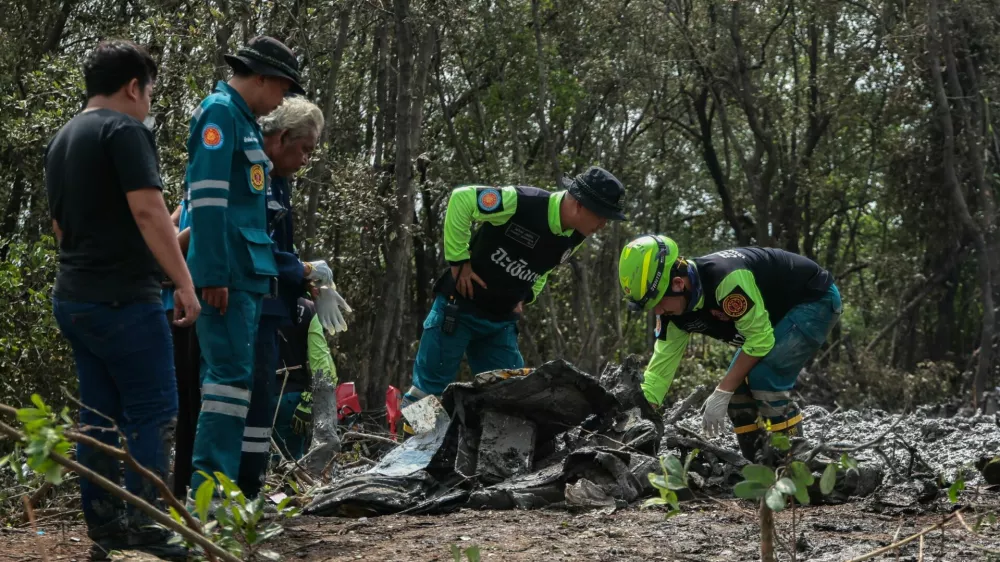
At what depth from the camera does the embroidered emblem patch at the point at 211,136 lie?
14.5ft

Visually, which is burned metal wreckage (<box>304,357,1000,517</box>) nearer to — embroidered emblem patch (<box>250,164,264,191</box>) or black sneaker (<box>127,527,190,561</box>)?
black sneaker (<box>127,527,190,561</box>)

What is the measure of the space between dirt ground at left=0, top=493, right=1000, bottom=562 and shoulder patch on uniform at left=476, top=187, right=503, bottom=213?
1.86 m

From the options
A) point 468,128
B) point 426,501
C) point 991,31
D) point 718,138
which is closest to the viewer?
point 426,501

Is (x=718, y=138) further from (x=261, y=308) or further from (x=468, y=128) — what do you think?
(x=261, y=308)

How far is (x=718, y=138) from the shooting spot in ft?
81.6

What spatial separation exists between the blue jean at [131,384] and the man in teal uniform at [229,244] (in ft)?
1.55

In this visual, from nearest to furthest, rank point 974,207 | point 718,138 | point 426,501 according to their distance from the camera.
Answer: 1. point 426,501
2. point 974,207
3. point 718,138

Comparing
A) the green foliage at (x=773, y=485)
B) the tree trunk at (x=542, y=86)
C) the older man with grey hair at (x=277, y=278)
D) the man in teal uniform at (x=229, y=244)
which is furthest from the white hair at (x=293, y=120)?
the tree trunk at (x=542, y=86)

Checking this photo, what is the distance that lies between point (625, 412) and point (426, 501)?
1.24 m

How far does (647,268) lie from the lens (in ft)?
18.5

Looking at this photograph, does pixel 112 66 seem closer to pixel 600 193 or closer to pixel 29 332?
pixel 600 193

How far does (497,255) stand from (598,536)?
238 centimetres

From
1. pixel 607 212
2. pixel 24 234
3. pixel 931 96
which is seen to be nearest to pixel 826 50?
pixel 931 96

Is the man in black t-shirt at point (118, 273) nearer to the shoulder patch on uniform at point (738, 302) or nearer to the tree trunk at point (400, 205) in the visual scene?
the shoulder patch on uniform at point (738, 302)
